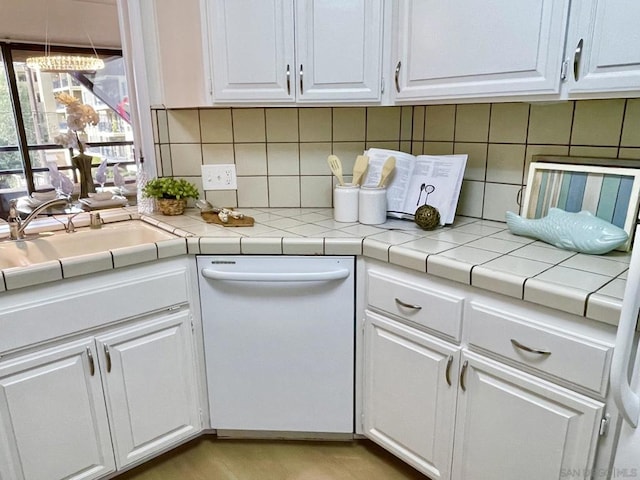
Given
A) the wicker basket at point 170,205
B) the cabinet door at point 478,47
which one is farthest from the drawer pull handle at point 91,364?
the cabinet door at point 478,47

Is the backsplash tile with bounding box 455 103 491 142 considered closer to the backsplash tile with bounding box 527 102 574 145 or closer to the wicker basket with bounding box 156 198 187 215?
the backsplash tile with bounding box 527 102 574 145

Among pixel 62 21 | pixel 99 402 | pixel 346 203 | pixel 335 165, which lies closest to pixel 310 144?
pixel 335 165

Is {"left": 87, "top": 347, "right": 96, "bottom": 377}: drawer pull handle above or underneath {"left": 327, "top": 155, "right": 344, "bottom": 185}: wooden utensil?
underneath

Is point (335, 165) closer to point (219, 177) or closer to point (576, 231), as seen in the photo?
point (219, 177)

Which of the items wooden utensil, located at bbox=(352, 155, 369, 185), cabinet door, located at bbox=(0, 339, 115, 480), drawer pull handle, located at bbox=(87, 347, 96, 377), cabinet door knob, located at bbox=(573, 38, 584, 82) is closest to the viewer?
cabinet door knob, located at bbox=(573, 38, 584, 82)

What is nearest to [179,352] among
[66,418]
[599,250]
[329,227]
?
[66,418]

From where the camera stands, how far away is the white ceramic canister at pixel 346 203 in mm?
1645

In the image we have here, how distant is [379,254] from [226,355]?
2.26 feet

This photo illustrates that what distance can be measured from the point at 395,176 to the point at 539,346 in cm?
86

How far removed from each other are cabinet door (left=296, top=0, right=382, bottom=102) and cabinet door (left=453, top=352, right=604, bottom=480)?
991mm

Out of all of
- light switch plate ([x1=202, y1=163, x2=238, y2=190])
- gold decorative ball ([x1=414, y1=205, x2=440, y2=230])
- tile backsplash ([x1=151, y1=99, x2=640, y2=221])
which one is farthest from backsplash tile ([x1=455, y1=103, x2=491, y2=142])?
light switch plate ([x1=202, y1=163, x2=238, y2=190])

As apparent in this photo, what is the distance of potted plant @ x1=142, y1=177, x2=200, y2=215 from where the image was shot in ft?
5.84

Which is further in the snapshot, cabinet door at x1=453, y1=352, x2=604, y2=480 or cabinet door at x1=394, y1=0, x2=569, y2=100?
cabinet door at x1=394, y1=0, x2=569, y2=100

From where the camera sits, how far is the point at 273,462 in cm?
167
